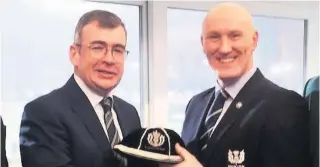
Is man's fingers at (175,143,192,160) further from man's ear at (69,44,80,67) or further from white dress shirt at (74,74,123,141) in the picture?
man's ear at (69,44,80,67)

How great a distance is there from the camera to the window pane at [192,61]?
1468 mm

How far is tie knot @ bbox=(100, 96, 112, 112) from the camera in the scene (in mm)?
1383

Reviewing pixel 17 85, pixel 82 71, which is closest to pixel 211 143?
pixel 82 71

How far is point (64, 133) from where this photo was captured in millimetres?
1300

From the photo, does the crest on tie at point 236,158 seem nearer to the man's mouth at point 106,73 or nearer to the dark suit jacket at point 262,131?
the dark suit jacket at point 262,131

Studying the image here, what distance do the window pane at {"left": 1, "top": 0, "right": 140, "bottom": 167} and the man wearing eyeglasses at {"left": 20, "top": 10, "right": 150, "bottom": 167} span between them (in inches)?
1.2

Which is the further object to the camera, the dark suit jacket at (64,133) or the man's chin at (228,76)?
the man's chin at (228,76)

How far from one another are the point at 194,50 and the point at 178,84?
11 centimetres

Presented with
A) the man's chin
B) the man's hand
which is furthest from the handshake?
the man's chin

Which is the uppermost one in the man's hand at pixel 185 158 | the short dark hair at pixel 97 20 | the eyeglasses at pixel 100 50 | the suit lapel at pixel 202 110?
the short dark hair at pixel 97 20

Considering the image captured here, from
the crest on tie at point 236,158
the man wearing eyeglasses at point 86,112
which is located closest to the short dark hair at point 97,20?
the man wearing eyeglasses at point 86,112

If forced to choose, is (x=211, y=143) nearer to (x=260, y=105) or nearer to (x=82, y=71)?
(x=260, y=105)

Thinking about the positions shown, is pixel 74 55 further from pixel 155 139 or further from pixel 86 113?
pixel 155 139

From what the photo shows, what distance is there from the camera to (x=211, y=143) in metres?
1.39
